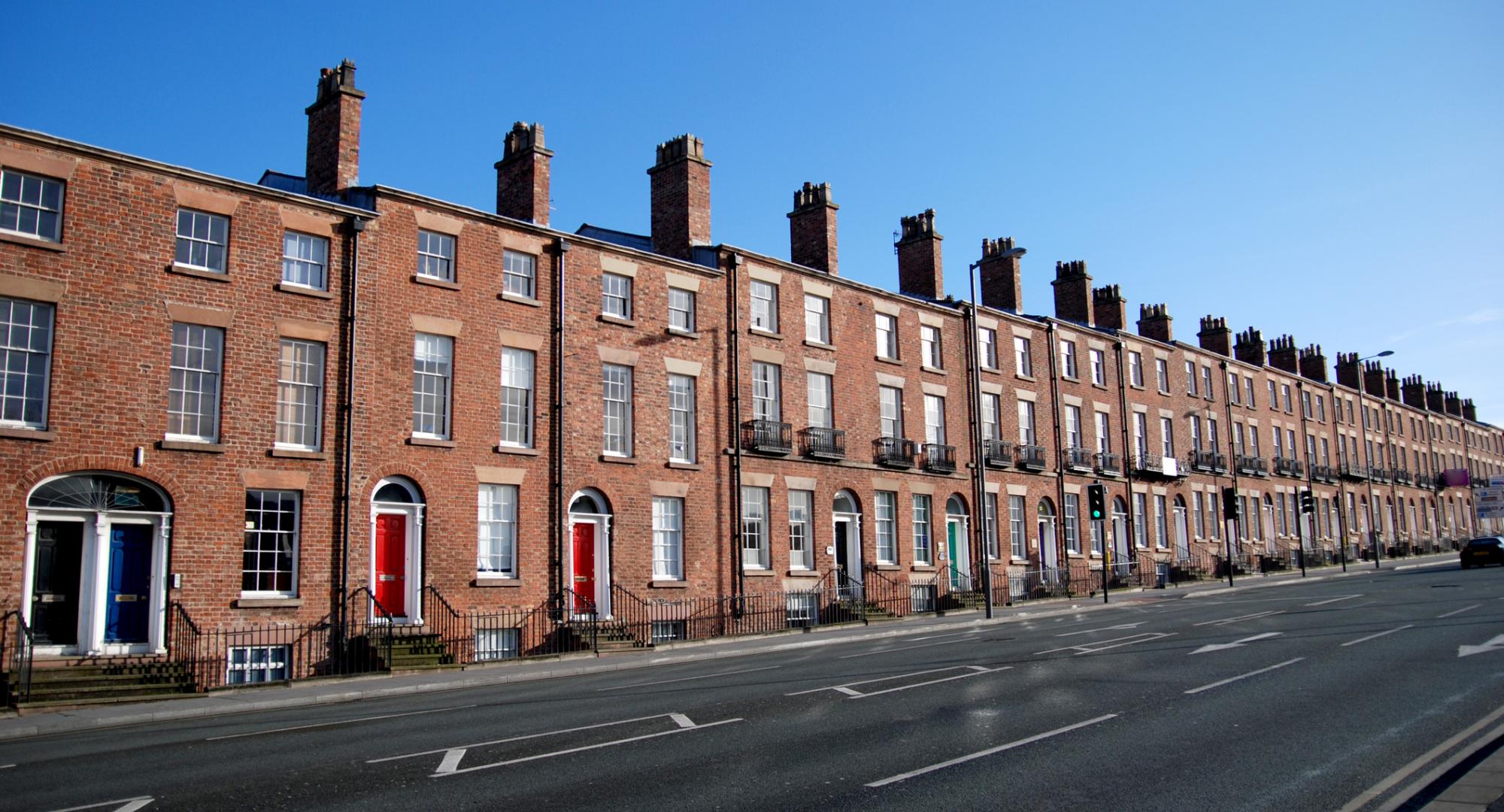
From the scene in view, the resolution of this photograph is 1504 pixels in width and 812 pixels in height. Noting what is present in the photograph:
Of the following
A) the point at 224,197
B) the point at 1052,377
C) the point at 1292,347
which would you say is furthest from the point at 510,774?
the point at 1292,347

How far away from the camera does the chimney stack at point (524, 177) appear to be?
27297mm

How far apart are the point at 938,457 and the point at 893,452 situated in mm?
2521

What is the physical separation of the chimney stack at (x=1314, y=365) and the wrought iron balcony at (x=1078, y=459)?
30.6 m

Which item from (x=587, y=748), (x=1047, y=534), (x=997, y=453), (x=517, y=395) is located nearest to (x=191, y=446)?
(x=517, y=395)

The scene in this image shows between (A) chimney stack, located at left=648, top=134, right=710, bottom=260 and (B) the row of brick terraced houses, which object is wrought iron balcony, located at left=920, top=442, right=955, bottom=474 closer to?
(B) the row of brick terraced houses

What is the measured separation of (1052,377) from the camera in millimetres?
42125

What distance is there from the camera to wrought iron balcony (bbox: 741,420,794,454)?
30234 mm

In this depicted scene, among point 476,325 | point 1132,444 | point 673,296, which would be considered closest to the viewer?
point 476,325

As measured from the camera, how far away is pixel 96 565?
19.5 m

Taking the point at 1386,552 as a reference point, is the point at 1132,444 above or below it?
above

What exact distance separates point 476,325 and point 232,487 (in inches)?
254

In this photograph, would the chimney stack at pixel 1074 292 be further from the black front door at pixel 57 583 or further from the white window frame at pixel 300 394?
the black front door at pixel 57 583

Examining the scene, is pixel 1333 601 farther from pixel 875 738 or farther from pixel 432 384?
pixel 432 384

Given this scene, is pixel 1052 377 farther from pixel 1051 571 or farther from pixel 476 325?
pixel 476 325
